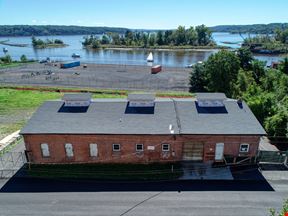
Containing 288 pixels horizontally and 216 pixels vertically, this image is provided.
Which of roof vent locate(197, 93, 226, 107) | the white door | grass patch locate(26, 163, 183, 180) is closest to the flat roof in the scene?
roof vent locate(197, 93, 226, 107)

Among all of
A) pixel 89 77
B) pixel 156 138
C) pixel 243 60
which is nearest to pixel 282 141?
pixel 156 138

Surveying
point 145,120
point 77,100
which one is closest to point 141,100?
point 145,120

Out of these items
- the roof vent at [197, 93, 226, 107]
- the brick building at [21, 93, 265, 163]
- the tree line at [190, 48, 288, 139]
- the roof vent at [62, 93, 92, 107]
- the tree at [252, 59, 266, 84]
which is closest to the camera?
the brick building at [21, 93, 265, 163]

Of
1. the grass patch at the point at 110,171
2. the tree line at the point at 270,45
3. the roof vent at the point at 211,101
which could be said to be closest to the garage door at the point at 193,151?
the grass patch at the point at 110,171

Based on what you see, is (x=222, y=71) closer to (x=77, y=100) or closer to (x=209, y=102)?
(x=209, y=102)

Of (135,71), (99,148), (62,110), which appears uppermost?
(62,110)

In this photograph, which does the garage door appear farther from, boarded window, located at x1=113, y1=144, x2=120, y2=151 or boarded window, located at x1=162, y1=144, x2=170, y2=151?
boarded window, located at x1=113, y1=144, x2=120, y2=151

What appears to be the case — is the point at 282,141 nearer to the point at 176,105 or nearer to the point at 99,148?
the point at 176,105
